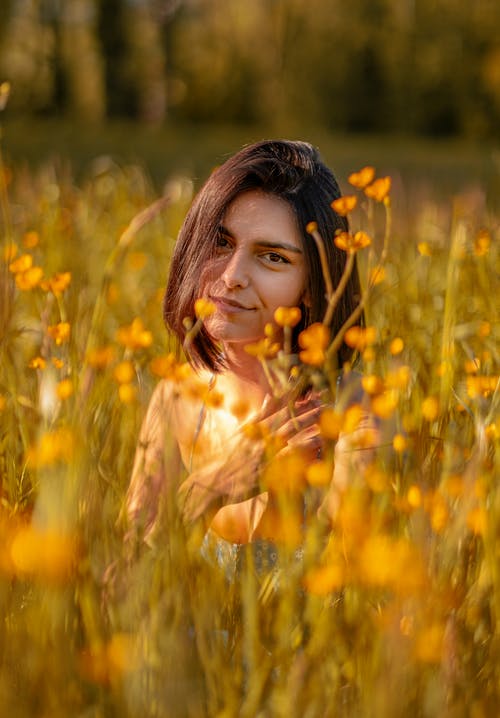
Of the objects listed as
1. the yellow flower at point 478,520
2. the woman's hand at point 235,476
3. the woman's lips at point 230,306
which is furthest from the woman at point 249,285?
the yellow flower at point 478,520

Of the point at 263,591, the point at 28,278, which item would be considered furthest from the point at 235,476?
the point at 28,278

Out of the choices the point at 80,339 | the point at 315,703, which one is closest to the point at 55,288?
the point at 80,339

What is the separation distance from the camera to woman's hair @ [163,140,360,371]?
1.64 m

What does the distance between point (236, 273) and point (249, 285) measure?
0.11 ft

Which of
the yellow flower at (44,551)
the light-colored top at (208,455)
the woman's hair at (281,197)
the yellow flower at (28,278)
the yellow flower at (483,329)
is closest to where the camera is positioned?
the yellow flower at (44,551)

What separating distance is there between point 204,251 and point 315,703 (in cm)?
87

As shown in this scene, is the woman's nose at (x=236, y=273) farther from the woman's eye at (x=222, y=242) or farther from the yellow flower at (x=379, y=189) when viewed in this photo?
the yellow flower at (x=379, y=189)

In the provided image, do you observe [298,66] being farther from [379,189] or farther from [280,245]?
[379,189]

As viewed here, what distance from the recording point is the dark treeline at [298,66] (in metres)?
22.3

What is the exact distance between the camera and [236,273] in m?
1.56

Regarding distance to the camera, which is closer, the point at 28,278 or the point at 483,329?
the point at 28,278

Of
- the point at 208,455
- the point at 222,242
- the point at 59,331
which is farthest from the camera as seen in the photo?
the point at 222,242

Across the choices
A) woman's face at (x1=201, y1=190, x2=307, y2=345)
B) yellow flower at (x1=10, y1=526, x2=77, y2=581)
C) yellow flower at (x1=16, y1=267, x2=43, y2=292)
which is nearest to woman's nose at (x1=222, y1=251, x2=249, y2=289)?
woman's face at (x1=201, y1=190, x2=307, y2=345)

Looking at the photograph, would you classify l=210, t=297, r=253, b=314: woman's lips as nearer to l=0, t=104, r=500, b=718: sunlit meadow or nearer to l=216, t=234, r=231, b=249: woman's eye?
l=216, t=234, r=231, b=249: woman's eye
